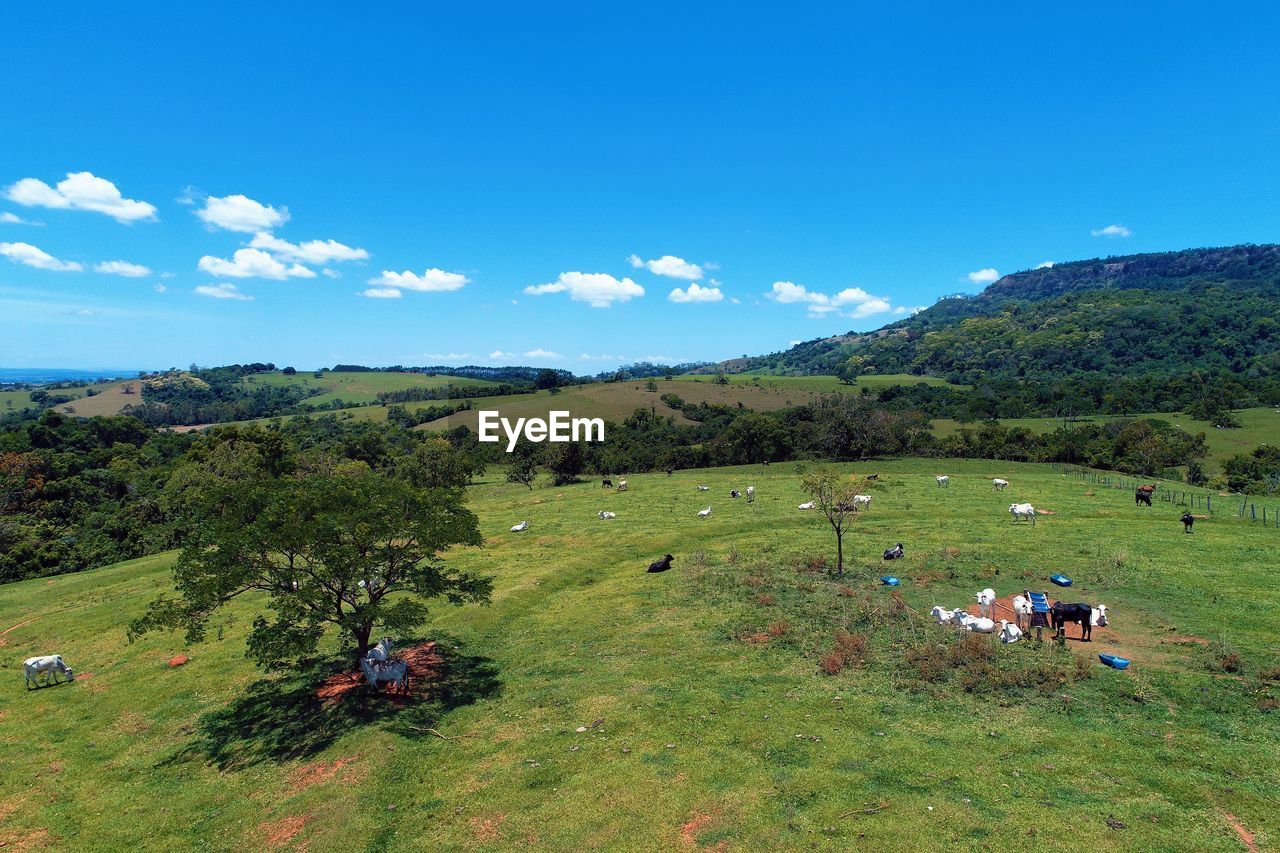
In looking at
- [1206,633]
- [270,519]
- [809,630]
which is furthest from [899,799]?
[270,519]

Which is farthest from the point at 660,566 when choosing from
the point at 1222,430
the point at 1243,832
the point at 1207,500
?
the point at 1222,430

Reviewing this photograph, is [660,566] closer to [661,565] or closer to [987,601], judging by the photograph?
[661,565]

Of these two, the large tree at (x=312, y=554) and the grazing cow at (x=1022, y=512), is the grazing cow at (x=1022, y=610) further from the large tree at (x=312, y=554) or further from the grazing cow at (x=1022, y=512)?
the grazing cow at (x=1022, y=512)

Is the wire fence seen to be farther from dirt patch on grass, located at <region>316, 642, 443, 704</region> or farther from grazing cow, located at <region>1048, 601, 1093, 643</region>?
dirt patch on grass, located at <region>316, 642, 443, 704</region>

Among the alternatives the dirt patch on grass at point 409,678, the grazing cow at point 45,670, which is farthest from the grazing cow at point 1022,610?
the grazing cow at point 45,670

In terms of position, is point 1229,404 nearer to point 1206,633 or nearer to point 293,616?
point 1206,633

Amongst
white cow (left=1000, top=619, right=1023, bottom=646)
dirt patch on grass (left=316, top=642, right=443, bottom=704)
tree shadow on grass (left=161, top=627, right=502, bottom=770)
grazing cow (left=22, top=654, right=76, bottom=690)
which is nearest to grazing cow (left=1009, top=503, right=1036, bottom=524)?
white cow (left=1000, top=619, right=1023, bottom=646)
